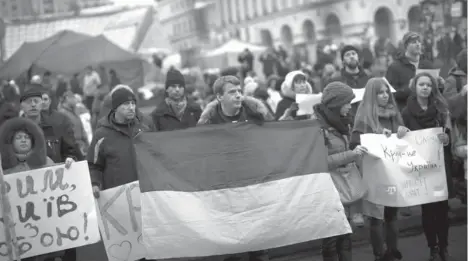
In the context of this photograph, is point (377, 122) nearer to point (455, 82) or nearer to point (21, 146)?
point (455, 82)

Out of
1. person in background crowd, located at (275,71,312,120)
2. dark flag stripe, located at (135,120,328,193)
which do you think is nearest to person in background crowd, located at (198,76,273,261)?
dark flag stripe, located at (135,120,328,193)

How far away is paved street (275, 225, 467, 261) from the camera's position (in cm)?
783

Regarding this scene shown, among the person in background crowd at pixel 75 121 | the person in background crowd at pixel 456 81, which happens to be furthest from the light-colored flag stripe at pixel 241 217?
the person in background crowd at pixel 75 121

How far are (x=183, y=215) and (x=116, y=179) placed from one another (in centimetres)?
88

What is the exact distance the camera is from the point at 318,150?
6684 millimetres

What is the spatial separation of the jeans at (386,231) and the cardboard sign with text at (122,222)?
1989 mm

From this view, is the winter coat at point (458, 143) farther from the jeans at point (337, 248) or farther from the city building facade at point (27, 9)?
the city building facade at point (27, 9)

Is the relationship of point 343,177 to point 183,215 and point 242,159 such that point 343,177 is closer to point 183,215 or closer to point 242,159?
point 242,159

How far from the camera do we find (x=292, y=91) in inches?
389

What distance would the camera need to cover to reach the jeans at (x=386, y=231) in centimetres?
725

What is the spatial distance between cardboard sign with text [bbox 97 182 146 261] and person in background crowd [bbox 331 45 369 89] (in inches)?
138

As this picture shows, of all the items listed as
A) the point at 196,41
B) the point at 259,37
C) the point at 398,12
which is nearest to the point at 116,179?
the point at 398,12

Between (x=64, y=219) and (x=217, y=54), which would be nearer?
(x=64, y=219)

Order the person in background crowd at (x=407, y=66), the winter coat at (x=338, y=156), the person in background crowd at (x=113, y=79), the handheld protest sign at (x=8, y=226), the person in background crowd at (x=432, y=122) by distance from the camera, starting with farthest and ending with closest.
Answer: the person in background crowd at (x=113, y=79) < the person in background crowd at (x=407, y=66) < the person in background crowd at (x=432, y=122) < the winter coat at (x=338, y=156) < the handheld protest sign at (x=8, y=226)
